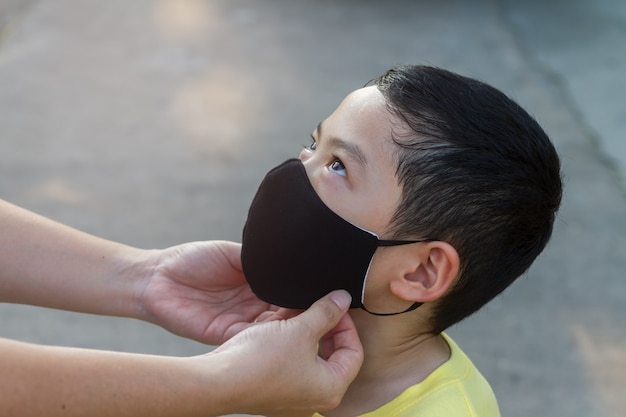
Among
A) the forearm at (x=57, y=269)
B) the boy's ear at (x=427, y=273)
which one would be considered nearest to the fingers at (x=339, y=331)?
the boy's ear at (x=427, y=273)

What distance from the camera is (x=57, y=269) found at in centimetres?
207

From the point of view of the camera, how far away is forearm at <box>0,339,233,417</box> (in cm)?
143

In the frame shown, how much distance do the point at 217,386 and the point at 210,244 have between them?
0.62 meters

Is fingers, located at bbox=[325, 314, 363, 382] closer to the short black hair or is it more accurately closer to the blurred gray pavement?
the short black hair

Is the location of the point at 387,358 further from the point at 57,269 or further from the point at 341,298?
the point at 57,269

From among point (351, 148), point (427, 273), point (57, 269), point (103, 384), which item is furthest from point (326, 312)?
point (57, 269)

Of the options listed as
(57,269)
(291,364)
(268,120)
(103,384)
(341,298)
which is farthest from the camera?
(268,120)

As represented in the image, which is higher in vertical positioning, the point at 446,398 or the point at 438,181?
the point at 438,181

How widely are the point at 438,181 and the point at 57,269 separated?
990 millimetres

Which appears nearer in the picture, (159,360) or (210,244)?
(159,360)

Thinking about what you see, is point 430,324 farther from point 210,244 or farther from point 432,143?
point 210,244

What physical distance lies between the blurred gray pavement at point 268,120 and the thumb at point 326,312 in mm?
1647

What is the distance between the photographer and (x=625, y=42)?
631 cm

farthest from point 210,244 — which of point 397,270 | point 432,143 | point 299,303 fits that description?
point 432,143
